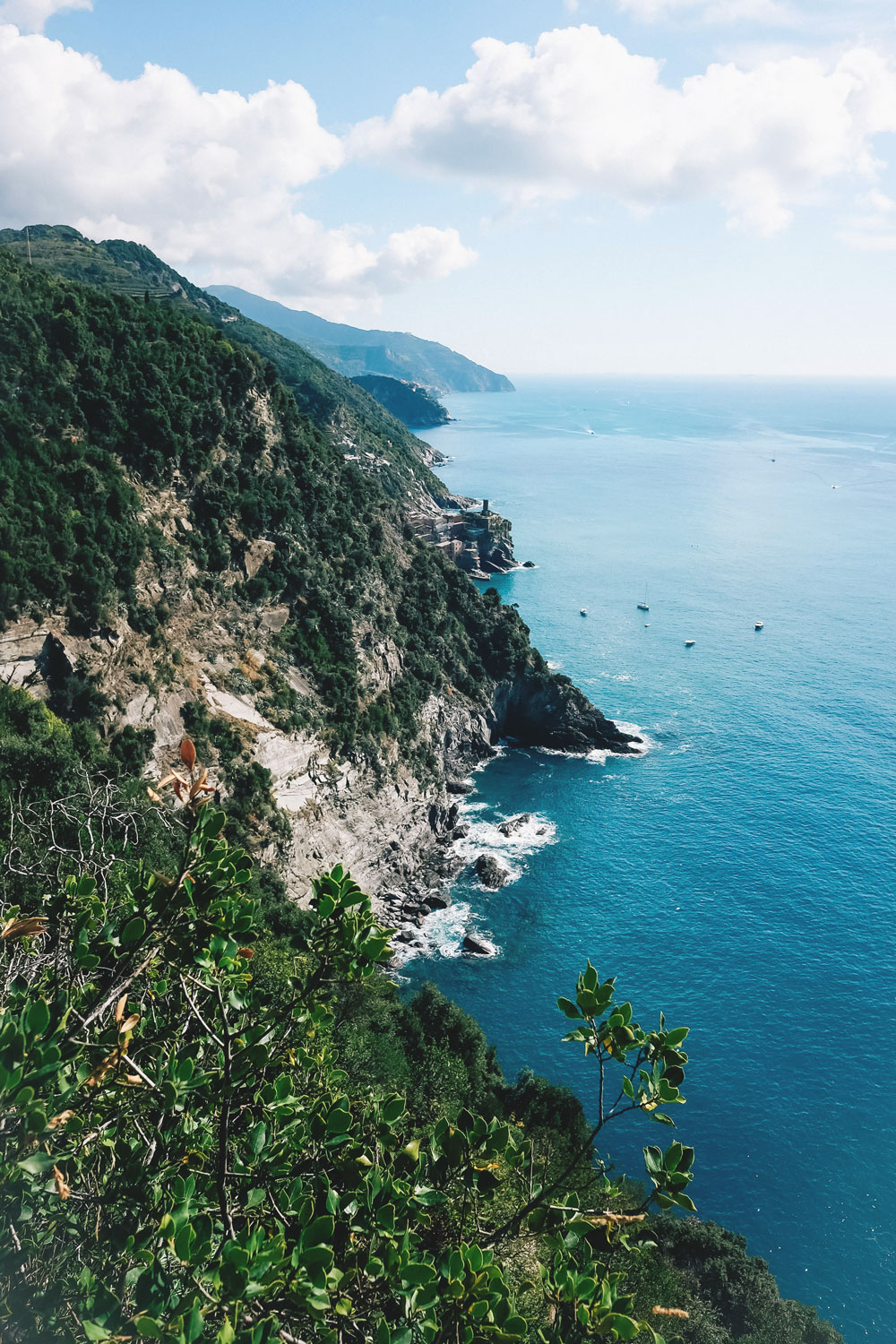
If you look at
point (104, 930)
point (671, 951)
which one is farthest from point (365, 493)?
point (104, 930)

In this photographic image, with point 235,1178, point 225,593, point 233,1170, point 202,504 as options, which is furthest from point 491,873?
point 233,1170

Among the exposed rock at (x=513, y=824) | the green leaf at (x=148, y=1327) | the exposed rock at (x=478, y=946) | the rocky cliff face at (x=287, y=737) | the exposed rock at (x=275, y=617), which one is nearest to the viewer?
the green leaf at (x=148, y=1327)

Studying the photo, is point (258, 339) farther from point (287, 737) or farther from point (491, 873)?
point (491, 873)

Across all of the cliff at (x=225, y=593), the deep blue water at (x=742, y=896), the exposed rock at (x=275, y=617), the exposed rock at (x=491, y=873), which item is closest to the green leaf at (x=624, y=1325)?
the deep blue water at (x=742, y=896)

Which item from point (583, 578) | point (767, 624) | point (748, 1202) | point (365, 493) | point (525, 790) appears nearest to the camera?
point (748, 1202)

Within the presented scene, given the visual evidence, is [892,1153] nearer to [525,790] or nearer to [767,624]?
[525,790]

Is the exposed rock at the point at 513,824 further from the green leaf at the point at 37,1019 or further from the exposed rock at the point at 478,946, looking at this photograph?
the green leaf at the point at 37,1019
